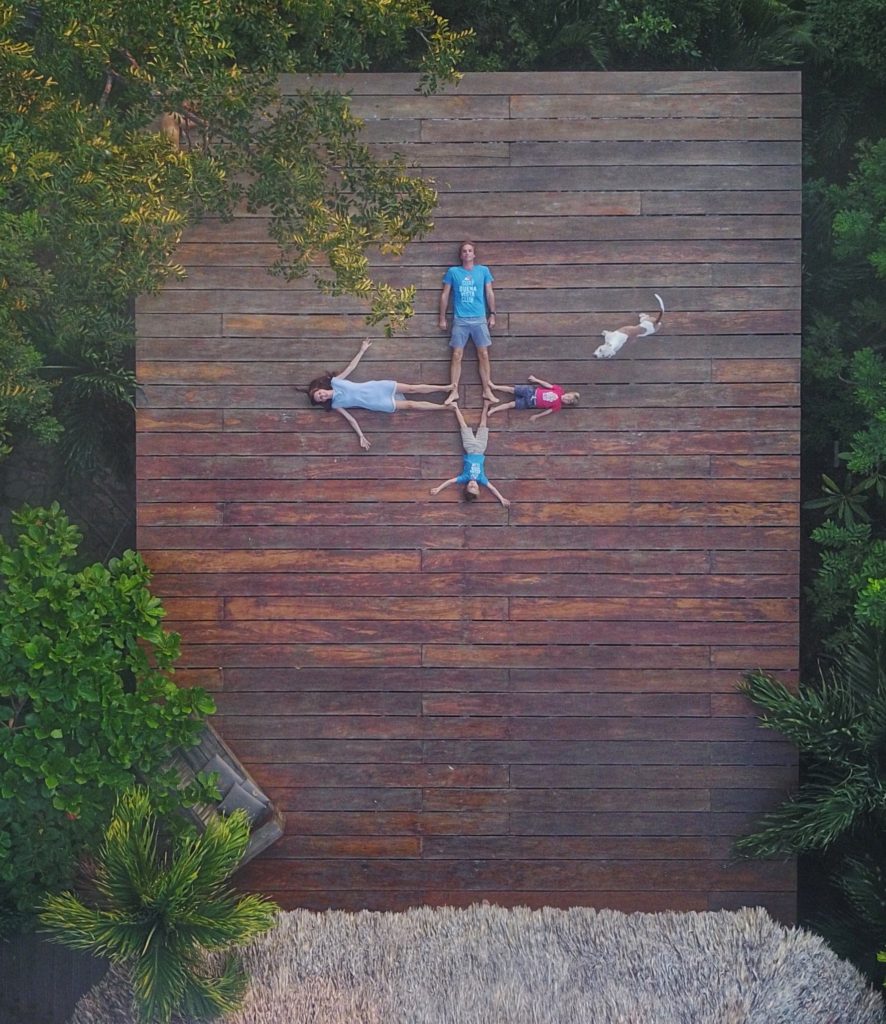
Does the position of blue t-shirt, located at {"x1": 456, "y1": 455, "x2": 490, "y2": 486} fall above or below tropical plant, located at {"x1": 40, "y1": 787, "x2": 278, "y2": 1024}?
above

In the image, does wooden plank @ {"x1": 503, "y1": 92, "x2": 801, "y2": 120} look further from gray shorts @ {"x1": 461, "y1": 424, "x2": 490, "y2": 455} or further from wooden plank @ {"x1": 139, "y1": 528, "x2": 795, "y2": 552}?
wooden plank @ {"x1": 139, "y1": 528, "x2": 795, "y2": 552}

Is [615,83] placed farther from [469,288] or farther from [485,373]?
[485,373]

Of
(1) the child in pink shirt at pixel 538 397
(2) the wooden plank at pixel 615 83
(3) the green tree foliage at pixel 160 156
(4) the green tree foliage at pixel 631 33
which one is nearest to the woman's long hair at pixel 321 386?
(3) the green tree foliage at pixel 160 156

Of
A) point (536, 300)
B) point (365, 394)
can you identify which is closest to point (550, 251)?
point (536, 300)

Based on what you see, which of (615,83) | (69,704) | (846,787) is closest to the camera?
(69,704)

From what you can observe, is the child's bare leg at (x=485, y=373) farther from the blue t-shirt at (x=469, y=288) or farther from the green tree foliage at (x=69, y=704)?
the green tree foliage at (x=69, y=704)

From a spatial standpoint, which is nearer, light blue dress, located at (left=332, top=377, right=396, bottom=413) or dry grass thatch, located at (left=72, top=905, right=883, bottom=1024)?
dry grass thatch, located at (left=72, top=905, right=883, bottom=1024)

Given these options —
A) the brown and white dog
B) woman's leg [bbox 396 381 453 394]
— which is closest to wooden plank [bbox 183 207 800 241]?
the brown and white dog
